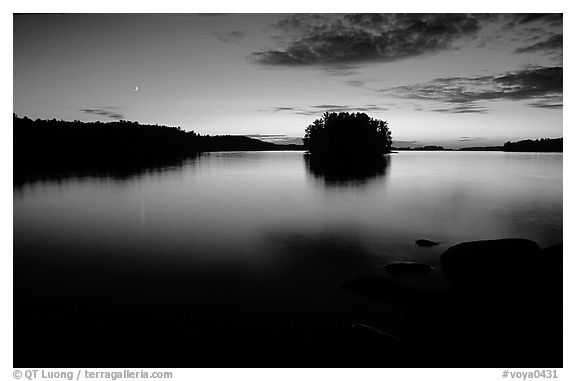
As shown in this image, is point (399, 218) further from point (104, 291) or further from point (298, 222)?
point (104, 291)

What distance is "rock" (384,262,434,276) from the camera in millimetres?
8484

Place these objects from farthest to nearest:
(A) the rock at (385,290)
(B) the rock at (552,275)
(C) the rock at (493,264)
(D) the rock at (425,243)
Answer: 1. (D) the rock at (425,243)
2. (A) the rock at (385,290)
3. (C) the rock at (493,264)
4. (B) the rock at (552,275)

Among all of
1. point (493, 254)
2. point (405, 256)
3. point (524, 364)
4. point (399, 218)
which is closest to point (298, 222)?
point (399, 218)

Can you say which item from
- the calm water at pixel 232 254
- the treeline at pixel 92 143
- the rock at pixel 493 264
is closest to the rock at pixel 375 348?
the calm water at pixel 232 254

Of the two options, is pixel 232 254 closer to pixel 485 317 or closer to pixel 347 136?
pixel 485 317

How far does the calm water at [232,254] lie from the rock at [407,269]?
0.55m

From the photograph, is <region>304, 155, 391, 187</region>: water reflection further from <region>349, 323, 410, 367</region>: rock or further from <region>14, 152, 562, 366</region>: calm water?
<region>349, 323, 410, 367</region>: rock

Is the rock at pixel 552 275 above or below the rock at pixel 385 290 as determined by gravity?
above

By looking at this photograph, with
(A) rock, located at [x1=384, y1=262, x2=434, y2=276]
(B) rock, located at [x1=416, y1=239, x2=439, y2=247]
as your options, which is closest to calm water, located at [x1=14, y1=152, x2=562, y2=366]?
(B) rock, located at [x1=416, y1=239, x2=439, y2=247]

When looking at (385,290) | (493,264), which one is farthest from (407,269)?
(493,264)

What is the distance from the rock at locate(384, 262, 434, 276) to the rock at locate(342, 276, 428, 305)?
0.85 meters

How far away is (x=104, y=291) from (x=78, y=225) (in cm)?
872

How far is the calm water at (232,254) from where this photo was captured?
6.48 metres

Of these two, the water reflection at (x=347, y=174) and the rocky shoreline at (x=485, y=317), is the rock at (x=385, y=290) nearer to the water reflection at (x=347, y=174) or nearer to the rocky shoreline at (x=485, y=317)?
the rocky shoreline at (x=485, y=317)
